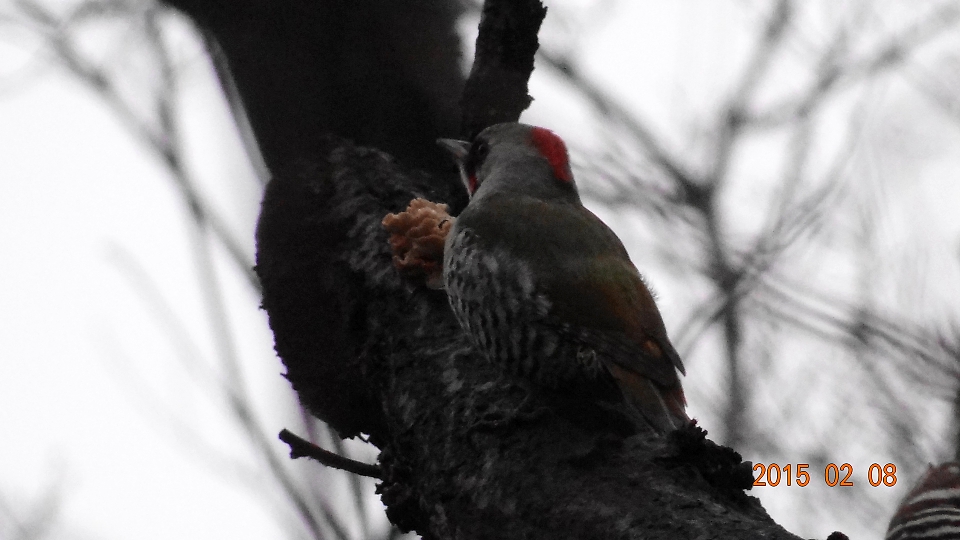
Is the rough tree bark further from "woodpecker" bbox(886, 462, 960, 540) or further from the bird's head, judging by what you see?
"woodpecker" bbox(886, 462, 960, 540)

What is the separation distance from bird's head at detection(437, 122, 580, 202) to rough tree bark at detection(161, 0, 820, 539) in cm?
9

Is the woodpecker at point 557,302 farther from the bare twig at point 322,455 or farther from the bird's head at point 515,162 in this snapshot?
the bare twig at point 322,455

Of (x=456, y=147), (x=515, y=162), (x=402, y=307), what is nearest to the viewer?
(x=402, y=307)

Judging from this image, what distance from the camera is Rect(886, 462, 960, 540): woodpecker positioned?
106 inches

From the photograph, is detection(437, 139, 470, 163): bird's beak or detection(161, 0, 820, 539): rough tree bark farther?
detection(437, 139, 470, 163): bird's beak

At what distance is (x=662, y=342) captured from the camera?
280 cm

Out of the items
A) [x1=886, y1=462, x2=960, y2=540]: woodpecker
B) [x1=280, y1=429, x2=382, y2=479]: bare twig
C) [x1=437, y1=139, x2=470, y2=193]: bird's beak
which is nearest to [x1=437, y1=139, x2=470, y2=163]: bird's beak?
[x1=437, y1=139, x2=470, y2=193]: bird's beak

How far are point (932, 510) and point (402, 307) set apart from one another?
172cm

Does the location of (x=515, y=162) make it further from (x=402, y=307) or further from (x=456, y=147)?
(x=402, y=307)

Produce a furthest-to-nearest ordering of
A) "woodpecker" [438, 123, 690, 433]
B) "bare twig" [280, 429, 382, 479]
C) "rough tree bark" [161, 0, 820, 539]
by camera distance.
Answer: "woodpecker" [438, 123, 690, 433], "bare twig" [280, 429, 382, 479], "rough tree bark" [161, 0, 820, 539]

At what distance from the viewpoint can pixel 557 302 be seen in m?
2.83

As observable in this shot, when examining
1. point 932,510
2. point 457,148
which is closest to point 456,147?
point 457,148

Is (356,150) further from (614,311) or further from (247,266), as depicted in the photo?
(247,266)

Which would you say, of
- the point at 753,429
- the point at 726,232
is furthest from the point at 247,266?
the point at 753,429
